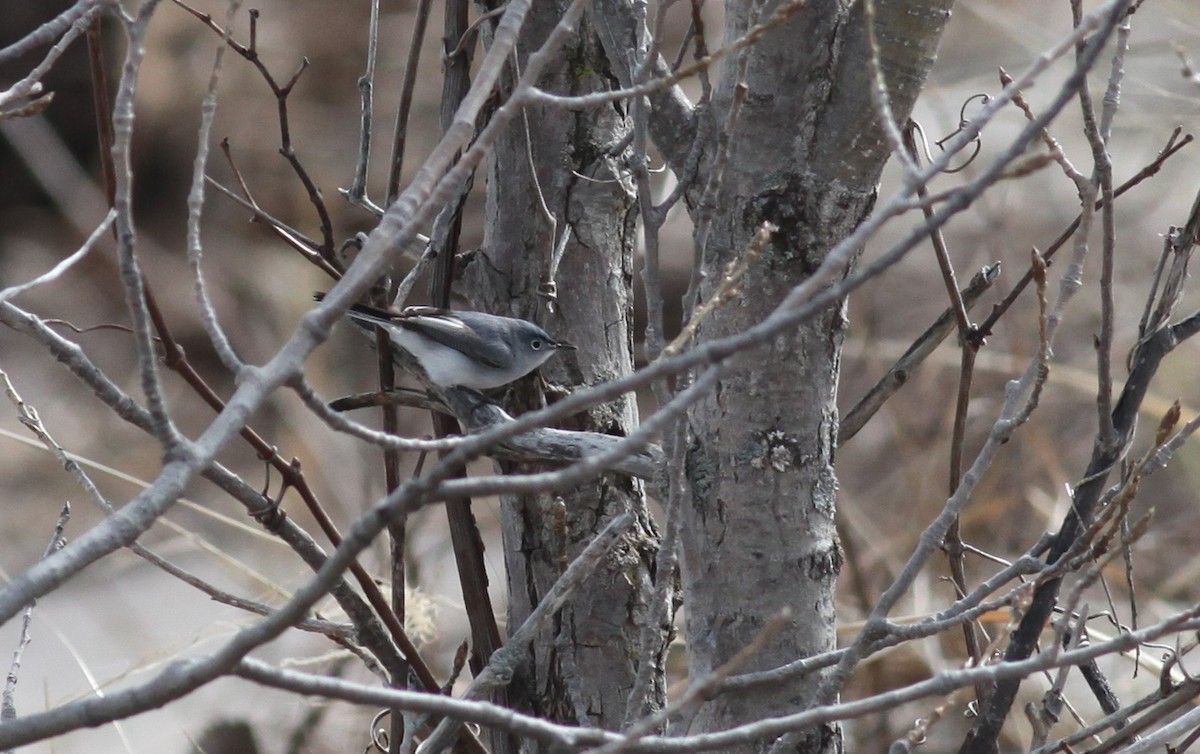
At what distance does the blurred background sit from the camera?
403cm

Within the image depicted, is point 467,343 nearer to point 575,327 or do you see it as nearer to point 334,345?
point 575,327

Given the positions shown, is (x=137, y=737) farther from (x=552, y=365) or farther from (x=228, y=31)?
(x=228, y=31)

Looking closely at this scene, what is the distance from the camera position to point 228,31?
0.97 m

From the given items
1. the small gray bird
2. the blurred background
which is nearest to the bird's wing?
the small gray bird

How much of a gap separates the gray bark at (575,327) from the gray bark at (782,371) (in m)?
0.32

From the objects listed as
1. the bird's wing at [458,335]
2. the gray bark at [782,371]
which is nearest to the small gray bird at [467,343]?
the bird's wing at [458,335]

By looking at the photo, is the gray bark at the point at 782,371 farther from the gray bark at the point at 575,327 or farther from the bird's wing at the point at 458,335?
the bird's wing at the point at 458,335

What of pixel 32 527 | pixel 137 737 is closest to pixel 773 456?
pixel 137 737

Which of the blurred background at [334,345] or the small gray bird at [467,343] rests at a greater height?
the blurred background at [334,345]

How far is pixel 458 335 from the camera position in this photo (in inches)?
87.4

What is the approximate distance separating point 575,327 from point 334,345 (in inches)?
191

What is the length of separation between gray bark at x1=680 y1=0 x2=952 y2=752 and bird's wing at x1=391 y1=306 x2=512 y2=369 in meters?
0.69

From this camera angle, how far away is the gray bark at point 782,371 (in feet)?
4.64

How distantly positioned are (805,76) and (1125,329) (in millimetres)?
4690
